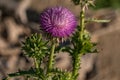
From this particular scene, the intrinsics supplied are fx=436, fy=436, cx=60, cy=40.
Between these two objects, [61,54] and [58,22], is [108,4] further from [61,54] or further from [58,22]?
[58,22]

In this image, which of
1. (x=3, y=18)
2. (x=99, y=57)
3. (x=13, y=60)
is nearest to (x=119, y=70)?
(x=99, y=57)

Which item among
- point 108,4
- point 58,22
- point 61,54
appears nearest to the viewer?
point 58,22

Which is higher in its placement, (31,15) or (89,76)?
(31,15)

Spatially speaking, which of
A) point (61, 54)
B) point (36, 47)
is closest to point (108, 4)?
point (61, 54)

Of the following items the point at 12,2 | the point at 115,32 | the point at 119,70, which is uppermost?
the point at 12,2

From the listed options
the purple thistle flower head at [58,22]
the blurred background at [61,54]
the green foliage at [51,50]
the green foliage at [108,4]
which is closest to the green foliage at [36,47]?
the green foliage at [51,50]

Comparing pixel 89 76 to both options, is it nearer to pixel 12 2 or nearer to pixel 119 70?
pixel 119 70
